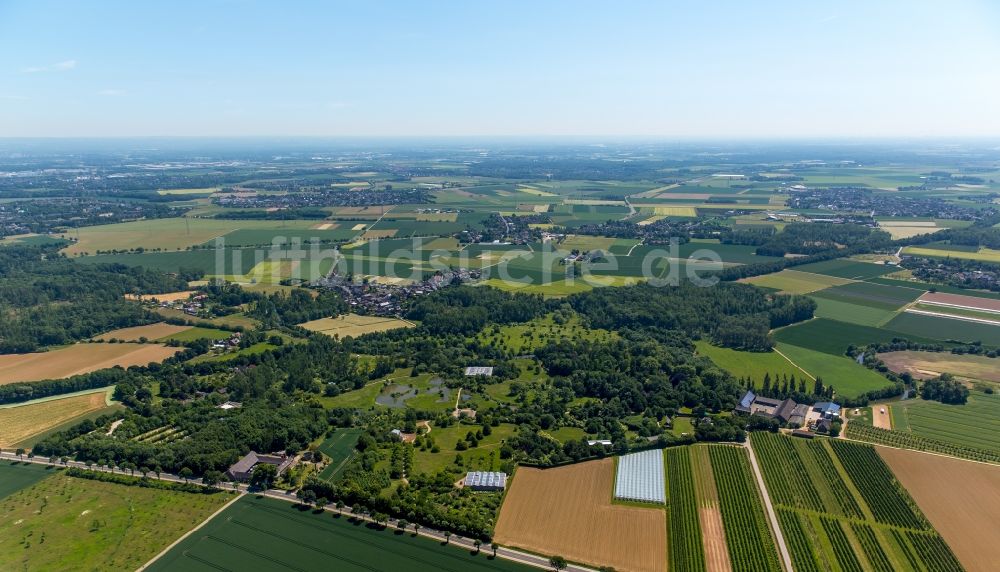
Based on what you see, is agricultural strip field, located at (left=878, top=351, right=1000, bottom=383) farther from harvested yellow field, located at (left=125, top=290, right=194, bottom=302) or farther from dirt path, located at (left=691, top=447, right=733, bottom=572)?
harvested yellow field, located at (left=125, top=290, right=194, bottom=302)

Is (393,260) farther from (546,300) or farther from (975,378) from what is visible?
(975,378)

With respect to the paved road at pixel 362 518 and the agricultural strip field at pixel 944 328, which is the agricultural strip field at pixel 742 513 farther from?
the agricultural strip field at pixel 944 328

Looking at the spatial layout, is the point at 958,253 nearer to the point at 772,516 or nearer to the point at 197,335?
the point at 772,516

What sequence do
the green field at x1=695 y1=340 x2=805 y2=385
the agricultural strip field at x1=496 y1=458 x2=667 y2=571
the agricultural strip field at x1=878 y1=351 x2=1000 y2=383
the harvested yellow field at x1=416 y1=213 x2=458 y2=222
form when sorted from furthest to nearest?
the harvested yellow field at x1=416 y1=213 x2=458 y2=222
the green field at x1=695 y1=340 x2=805 y2=385
the agricultural strip field at x1=878 y1=351 x2=1000 y2=383
the agricultural strip field at x1=496 y1=458 x2=667 y2=571

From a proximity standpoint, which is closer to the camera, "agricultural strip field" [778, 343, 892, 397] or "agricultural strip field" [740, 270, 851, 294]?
"agricultural strip field" [778, 343, 892, 397]

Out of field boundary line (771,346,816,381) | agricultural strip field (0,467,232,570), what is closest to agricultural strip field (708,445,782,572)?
field boundary line (771,346,816,381)

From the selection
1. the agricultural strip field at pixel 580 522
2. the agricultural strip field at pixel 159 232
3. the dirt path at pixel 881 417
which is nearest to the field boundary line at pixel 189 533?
the agricultural strip field at pixel 580 522
